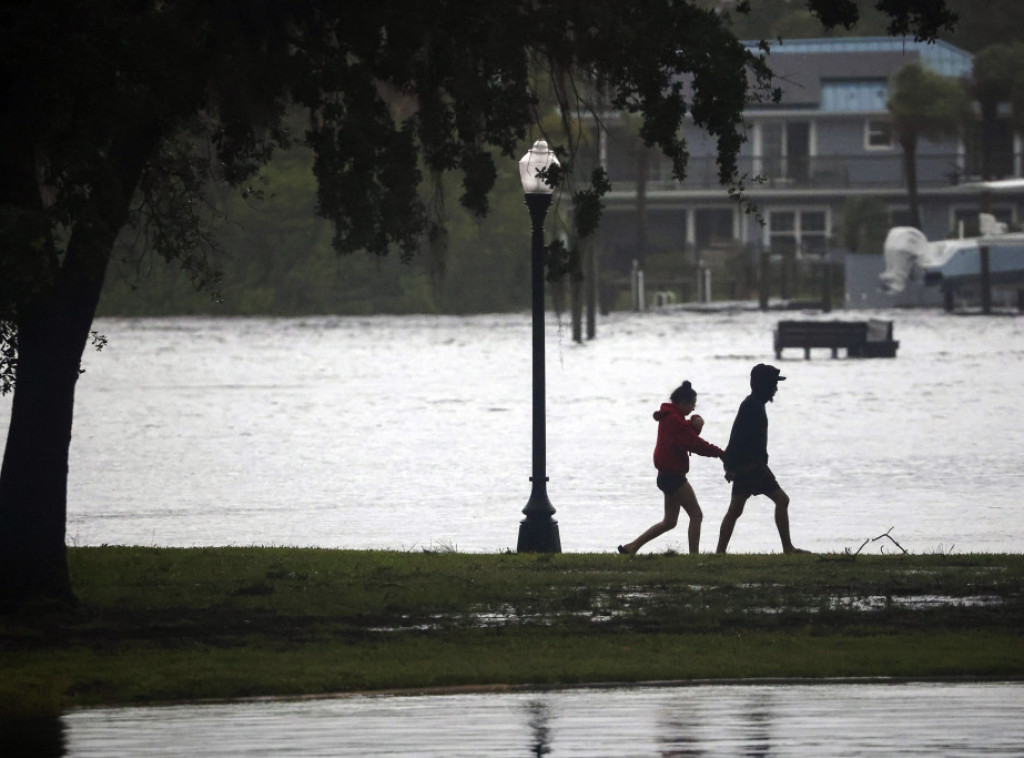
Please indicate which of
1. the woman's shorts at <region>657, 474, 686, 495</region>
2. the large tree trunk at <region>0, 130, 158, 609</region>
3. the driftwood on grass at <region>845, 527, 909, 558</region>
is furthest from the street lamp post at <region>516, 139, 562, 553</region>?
the large tree trunk at <region>0, 130, 158, 609</region>

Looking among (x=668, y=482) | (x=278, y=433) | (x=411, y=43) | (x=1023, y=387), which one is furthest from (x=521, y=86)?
(x=1023, y=387)

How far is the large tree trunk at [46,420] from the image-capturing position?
1227 cm

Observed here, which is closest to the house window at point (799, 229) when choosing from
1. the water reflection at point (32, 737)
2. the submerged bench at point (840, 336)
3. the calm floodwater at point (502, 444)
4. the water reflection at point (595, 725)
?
the calm floodwater at point (502, 444)

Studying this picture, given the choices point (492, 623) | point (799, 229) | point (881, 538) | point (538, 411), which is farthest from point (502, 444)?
point (799, 229)

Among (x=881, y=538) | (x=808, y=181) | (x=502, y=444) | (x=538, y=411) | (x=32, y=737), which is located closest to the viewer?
(x=32, y=737)

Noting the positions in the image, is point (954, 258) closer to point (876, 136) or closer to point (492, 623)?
point (876, 136)

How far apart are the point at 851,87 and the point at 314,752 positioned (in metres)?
85.4

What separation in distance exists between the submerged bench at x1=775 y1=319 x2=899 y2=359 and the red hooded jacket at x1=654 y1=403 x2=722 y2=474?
33.0 meters

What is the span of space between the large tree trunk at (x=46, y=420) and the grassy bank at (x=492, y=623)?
41cm

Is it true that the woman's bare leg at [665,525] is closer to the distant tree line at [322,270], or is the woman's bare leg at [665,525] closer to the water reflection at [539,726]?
the water reflection at [539,726]

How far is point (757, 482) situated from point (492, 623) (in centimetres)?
430

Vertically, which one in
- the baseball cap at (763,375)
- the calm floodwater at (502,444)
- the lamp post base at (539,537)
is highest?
the baseball cap at (763,375)

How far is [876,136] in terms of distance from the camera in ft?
301

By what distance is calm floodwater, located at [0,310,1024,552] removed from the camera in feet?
62.6
